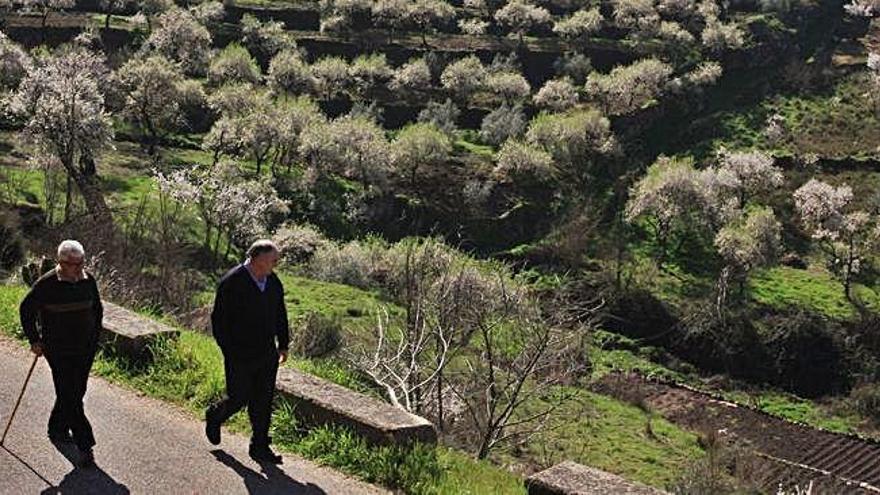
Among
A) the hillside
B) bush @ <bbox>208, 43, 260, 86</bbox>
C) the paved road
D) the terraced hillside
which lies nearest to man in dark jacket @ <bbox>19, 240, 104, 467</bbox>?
the paved road

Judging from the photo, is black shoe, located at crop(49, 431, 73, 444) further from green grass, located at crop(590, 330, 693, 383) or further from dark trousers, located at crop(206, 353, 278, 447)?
green grass, located at crop(590, 330, 693, 383)

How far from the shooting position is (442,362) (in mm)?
17891

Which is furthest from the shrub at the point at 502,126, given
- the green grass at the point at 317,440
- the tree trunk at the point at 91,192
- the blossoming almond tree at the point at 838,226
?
the green grass at the point at 317,440

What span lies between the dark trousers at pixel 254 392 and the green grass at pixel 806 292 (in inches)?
2077

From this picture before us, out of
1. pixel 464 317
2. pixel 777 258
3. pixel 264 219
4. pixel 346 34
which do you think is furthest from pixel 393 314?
pixel 346 34

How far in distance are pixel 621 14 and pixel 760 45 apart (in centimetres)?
1619

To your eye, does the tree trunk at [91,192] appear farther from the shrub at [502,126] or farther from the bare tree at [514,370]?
the shrub at [502,126]

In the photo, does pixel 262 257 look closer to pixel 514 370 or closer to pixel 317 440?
pixel 317 440

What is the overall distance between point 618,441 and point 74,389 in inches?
1335

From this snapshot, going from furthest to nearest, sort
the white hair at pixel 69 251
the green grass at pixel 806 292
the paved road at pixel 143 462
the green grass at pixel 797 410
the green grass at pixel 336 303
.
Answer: the green grass at pixel 806 292 < the green grass at pixel 797 410 < the green grass at pixel 336 303 < the white hair at pixel 69 251 < the paved road at pixel 143 462

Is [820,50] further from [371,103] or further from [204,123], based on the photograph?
[204,123]

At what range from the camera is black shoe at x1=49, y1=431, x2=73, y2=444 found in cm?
893

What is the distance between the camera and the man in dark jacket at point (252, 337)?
28.3 feet

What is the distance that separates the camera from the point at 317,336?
35.1 meters
